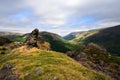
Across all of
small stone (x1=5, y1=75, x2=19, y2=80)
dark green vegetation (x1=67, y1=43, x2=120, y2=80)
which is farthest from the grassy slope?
dark green vegetation (x1=67, y1=43, x2=120, y2=80)

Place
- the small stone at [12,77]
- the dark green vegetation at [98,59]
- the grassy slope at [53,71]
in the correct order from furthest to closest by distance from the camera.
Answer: the dark green vegetation at [98,59] < the small stone at [12,77] < the grassy slope at [53,71]

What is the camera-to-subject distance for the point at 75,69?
54188 millimetres

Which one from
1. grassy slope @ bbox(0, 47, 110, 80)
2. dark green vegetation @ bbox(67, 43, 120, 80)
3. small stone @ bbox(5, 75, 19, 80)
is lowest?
dark green vegetation @ bbox(67, 43, 120, 80)

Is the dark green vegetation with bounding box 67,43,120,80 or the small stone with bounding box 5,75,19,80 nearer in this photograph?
the small stone with bounding box 5,75,19,80

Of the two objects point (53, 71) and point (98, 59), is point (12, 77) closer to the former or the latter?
point (53, 71)

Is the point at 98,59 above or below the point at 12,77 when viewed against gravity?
below

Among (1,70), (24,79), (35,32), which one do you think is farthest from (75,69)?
(35,32)

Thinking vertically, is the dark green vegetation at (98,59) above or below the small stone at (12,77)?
below

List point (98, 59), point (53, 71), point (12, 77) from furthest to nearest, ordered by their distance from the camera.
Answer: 1. point (98, 59)
2. point (12, 77)
3. point (53, 71)

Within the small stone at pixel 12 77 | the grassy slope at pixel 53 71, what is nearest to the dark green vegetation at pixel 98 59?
the grassy slope at pixel 53 71

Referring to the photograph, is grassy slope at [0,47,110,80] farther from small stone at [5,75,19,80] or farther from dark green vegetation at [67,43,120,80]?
dark green vegetation at [67,43,120,80]

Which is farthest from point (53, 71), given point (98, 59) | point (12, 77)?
point (98, 59)

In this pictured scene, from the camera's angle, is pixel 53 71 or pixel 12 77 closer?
pixel 53 71

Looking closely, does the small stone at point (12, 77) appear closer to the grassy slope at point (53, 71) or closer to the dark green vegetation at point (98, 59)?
the grassy slope at point (53, 71)
